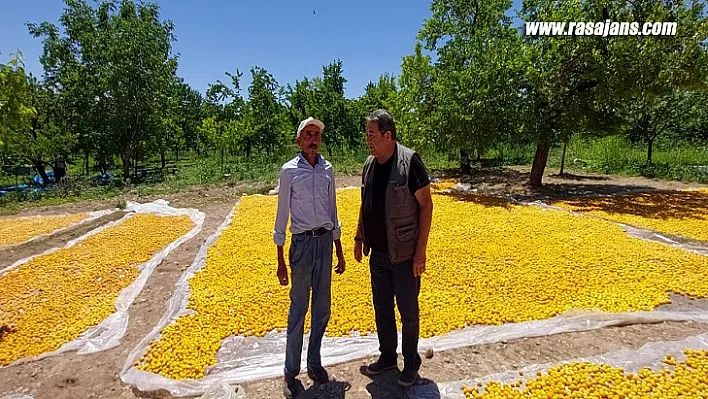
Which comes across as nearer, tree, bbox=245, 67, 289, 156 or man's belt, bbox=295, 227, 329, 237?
man's belt, bbox=295, 227, 329, 237

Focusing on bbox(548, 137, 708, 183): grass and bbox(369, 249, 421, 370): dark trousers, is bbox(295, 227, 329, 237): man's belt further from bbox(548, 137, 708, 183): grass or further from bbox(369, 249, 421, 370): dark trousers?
bbox(548, 137, 708, 183): grass

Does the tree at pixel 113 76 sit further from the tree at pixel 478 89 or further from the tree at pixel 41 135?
the tree at pixel 478 89

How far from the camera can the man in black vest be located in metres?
2.58

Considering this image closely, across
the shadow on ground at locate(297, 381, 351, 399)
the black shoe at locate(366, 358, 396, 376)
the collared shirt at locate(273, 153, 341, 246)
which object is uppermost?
the collared shirt at locate(273, 153, 341, 246)

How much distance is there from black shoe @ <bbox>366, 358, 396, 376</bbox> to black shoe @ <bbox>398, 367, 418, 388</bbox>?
8.9 inches

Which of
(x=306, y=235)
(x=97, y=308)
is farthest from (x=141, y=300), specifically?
(x=306, y=235)

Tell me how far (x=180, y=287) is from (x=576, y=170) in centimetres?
1870

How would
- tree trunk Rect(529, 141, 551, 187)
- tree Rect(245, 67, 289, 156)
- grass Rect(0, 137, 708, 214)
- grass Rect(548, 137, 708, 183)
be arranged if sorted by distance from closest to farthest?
tree trunk Rect(529, 141, 551, 187) → grass Rect(0, 137, 708, 214) → grass Rect(548, 137, 708, 183) → tree Rect(245, 67, 289, 156)

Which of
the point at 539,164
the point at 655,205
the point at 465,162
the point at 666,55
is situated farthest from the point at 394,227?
the point at 465,162

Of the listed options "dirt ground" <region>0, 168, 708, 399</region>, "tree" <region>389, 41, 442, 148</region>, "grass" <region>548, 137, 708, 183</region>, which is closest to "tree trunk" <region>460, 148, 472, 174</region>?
"tree" <region>389, 41, 442, 148</region>

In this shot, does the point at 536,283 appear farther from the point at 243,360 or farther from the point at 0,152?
the point at 0,152

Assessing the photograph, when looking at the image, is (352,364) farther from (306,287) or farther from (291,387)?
(306,287)

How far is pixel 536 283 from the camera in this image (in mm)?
4594

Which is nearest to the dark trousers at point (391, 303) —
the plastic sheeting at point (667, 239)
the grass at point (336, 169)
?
the plastic sheeting at point (667, 239)
